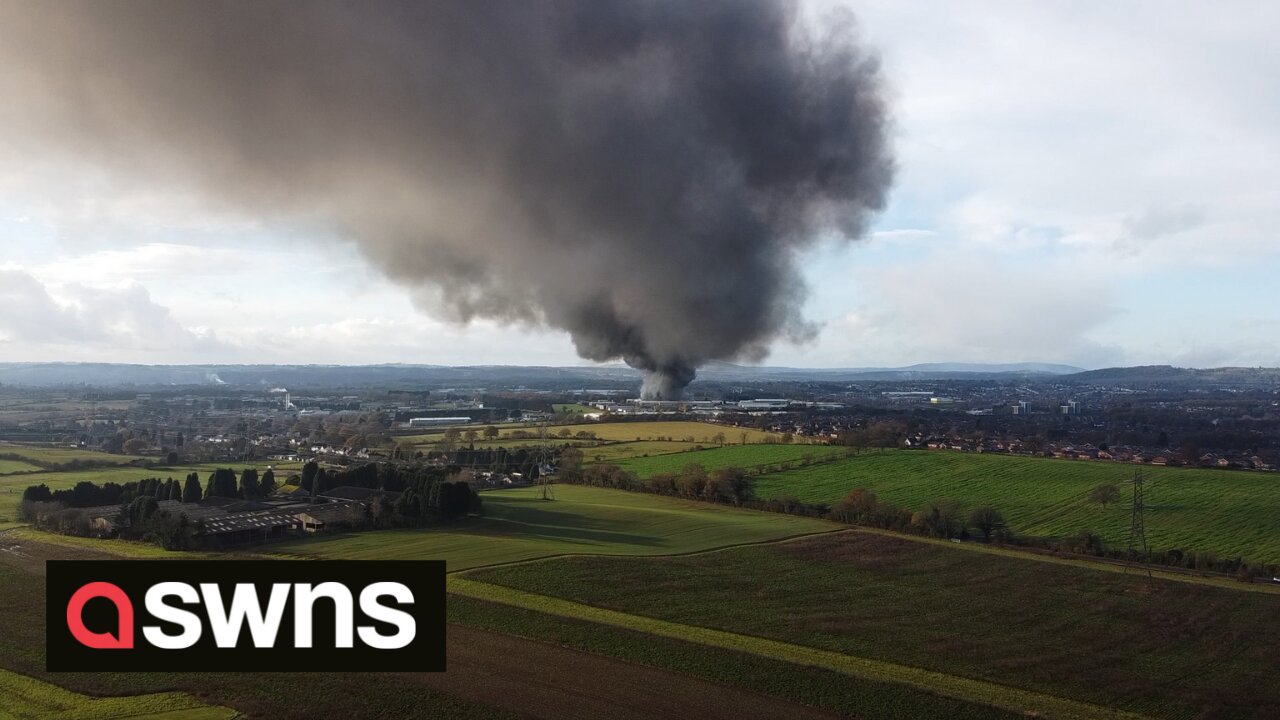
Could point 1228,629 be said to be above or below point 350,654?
below

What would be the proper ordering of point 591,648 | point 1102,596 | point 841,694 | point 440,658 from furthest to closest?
1. point 1102,596
2. point 591,648
3. point 440,658
4. point 841,694

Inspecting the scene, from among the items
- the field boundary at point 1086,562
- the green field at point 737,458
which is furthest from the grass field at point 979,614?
the green field at point 737,458

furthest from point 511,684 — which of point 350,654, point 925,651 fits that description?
point 925,651

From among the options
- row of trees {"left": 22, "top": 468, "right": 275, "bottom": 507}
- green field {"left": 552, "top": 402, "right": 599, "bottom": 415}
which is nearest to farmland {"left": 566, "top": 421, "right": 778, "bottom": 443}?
green field {"left": 552, "top": 402, "right": 599, "bottom": 415}

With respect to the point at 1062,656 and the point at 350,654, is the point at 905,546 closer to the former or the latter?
the point at 1062,656

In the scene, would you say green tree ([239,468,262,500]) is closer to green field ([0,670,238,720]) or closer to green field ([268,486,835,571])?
green field ([268,486,835,571])

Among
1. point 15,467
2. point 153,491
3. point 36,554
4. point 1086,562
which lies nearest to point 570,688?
point 36,554

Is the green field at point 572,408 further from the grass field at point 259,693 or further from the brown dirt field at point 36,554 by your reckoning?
the grass field at point 259,693

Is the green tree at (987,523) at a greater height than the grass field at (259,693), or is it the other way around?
the grass field at (259,693)
